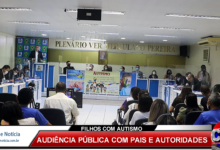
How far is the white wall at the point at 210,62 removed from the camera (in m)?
11.1

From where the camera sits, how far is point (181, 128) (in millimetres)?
1952

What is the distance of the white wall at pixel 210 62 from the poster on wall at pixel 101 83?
4267mm

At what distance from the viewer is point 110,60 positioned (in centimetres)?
1503

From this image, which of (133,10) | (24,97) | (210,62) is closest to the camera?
(24,97)

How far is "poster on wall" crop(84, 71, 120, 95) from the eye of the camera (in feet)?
35.5

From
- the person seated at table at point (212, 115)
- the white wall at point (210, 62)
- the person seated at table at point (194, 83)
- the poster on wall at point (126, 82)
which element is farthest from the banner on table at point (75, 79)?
the person seated at table at point (212, 115)

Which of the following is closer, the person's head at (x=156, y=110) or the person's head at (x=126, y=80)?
the person's head at (x=156, y=110)

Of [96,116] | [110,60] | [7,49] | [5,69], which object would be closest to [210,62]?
[110,60]

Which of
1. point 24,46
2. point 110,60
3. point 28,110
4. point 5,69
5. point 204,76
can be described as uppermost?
point 24,46

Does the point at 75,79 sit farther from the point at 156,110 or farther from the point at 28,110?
the point at 156,110

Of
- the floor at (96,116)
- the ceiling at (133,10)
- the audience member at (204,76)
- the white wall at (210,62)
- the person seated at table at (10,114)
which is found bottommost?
the floor at (96,116)

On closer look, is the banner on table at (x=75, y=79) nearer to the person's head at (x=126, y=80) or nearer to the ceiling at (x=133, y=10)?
the person's head at (x=126, y=80)

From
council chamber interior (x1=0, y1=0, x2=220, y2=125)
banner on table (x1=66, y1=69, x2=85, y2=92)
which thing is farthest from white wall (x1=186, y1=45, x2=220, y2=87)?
banner on table (x1=66, y1=69, x2=85, y2=92)

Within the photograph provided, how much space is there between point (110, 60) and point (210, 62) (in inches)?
220
